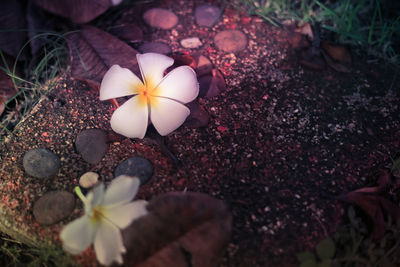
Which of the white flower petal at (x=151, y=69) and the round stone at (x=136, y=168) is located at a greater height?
the white flower petal at (x=151, y=69)

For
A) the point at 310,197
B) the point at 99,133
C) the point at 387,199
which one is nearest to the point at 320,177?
the point at 310,197

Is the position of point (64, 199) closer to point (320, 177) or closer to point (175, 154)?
point (175, 154)

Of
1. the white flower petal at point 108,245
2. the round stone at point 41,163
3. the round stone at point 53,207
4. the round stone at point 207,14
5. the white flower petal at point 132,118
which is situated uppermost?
the round stone at point 207,14

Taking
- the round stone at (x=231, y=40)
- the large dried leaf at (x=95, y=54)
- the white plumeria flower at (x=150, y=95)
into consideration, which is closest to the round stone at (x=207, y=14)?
the round stone at (x=231, y=40)

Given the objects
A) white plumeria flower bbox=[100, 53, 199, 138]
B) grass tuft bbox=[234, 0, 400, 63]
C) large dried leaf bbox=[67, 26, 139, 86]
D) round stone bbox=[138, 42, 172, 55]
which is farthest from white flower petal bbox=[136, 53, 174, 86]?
grass tuft bbox=[234, 0, 400, 63]

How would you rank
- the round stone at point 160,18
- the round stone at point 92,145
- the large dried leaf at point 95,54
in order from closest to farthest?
the round stone at point 92,145
the large dried leaf at point 95,54
the round stone at point 160,18

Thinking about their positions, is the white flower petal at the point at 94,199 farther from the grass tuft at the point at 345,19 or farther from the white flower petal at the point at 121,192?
the grass tuft at the point at 345,19

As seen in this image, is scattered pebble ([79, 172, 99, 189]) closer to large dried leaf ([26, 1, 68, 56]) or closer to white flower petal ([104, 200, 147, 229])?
white flower petal ([104, 200, 147, 229])
